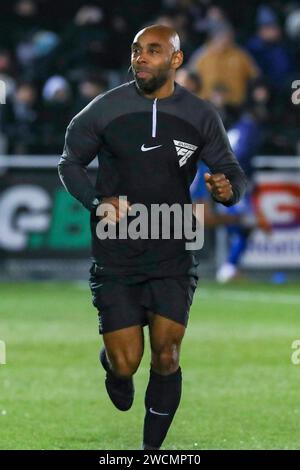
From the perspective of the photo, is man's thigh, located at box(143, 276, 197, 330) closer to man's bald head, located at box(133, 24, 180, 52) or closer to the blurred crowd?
man's bald head, located at box(133, 24, 180, 52)

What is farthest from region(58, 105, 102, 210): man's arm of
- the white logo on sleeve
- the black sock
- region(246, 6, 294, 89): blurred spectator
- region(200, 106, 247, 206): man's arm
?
region(246, 6, 294, 89): blurred spectator

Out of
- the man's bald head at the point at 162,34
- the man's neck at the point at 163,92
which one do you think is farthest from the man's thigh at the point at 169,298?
the man's bald head at the point at 162,34

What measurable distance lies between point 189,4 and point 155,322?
48.8 feet

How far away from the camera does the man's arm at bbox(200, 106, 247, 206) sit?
767 cm

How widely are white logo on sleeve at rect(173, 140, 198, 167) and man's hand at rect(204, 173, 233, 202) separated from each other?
0.93ft

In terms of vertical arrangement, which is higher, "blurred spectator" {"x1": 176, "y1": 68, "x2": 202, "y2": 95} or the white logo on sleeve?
"blurred spectator" {"x1": 176, "y1": 68, "x2": 202, "y2": 95}

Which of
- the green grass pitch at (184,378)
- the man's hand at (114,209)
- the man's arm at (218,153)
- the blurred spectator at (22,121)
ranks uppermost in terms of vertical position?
the blurred spectator at (22,121)

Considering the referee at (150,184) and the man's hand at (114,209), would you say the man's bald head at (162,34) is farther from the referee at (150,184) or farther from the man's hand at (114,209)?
the man's hand at (114,209)

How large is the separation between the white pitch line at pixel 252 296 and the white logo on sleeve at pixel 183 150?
851 cm

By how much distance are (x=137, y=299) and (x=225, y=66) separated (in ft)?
40.7

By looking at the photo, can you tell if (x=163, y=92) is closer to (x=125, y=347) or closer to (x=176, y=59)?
(x=176, y=59)

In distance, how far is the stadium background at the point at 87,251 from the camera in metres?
9.21

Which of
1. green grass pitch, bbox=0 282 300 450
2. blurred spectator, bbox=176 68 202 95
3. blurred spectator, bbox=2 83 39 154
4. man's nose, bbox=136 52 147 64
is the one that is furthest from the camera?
blurred spectator, bbox=2 83 39 154
